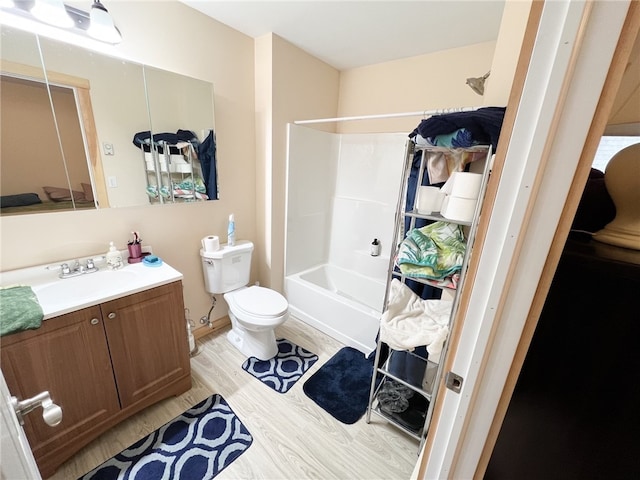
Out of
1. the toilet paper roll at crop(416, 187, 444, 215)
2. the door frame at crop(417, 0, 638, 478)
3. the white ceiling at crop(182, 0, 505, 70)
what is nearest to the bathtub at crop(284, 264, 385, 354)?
Answer: the toilet paper roll at crop(416, 187, 444, 215)

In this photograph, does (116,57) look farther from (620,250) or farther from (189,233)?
(620,250)

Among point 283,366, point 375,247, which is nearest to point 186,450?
point 283,366

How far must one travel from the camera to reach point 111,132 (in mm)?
1466

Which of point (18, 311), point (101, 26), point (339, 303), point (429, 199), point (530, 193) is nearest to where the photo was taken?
point (530, 193)

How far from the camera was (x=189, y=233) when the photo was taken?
6.32 ft

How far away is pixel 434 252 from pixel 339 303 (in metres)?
1.15

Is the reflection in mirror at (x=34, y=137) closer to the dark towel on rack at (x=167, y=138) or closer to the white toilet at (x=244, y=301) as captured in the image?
the dark towel on rack at (x=167, y=138)

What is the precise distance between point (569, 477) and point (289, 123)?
2329 millimetres

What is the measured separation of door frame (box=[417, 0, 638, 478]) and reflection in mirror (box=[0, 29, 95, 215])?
6.18ft

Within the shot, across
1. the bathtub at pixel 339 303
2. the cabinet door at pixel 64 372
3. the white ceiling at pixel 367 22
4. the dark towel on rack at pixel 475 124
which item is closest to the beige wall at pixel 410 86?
the white ceiling at pixel 367 22

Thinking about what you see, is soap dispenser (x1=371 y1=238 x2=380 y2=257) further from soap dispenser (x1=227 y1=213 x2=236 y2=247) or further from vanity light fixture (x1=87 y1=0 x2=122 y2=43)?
vanity light fixture (x1=87 y1=0 x2=122 y2=43)

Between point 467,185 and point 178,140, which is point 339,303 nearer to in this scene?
point 467,185

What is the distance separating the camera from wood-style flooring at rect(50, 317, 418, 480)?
1.28m

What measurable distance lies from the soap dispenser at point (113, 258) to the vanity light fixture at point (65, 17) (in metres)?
1.09
